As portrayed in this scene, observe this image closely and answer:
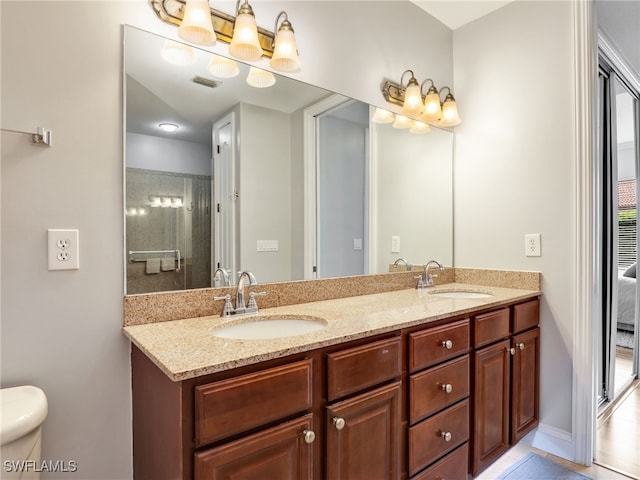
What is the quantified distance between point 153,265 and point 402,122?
159cm

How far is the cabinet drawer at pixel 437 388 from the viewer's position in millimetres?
1298

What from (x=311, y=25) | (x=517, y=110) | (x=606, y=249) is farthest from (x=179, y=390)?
(x=606, y=249)

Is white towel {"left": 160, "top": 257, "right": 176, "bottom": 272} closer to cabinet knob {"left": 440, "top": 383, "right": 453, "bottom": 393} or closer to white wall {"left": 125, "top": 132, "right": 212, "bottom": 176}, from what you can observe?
white wall {"left": 125, "top": 132, "right": 212, "bottom": 176}

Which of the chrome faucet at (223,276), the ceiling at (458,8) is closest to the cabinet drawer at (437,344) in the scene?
the chrome faucet at (223,276)

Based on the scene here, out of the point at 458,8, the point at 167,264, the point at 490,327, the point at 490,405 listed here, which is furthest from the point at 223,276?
the point at 458,8

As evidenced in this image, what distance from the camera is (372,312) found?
55.6 inches

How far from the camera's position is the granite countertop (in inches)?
33.7

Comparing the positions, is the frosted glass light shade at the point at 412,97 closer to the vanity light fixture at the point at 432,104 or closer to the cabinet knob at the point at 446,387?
the vanity light fixture at the point at 432,104

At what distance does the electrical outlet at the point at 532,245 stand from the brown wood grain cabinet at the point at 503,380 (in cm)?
26

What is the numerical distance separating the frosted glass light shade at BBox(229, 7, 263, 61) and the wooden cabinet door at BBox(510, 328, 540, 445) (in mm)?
1749

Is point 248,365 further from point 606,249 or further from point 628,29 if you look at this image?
point 628,29

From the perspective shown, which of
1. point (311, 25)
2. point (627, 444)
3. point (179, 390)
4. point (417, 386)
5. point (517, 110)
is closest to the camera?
point (179, 390)

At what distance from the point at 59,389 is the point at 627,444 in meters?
2.63

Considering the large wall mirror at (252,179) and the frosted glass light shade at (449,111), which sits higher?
the frosted glass light shade at (449,111)
